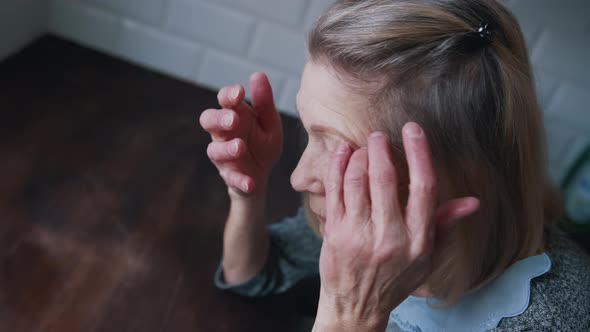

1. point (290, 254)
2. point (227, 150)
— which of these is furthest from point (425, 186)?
point (290, 254)

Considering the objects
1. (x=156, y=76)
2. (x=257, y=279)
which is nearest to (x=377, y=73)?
(x=257, y=279)

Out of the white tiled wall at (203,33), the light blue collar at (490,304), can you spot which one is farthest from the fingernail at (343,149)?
the white tiled wall at (203,33)

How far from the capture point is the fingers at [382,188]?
49 centimetres

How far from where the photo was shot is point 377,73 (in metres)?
0.58

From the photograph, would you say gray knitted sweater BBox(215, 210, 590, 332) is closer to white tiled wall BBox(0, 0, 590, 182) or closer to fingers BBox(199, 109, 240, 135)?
fingers BBox(199, 109, 240, 135)

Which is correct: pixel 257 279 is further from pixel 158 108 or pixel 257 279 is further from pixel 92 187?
pixel 158 108

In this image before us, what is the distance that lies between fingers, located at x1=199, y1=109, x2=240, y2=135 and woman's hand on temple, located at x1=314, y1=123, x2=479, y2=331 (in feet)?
0.64

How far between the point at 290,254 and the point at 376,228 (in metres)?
0.46

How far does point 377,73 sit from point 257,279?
1.38 ft

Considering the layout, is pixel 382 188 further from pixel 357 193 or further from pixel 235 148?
pixel 235 148

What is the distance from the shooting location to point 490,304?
0.69 m

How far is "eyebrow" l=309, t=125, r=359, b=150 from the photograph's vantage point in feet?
1.96

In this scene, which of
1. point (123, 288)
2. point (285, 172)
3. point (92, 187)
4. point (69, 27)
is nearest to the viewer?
point (123, 288)

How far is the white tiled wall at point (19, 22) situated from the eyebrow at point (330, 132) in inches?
31.9
